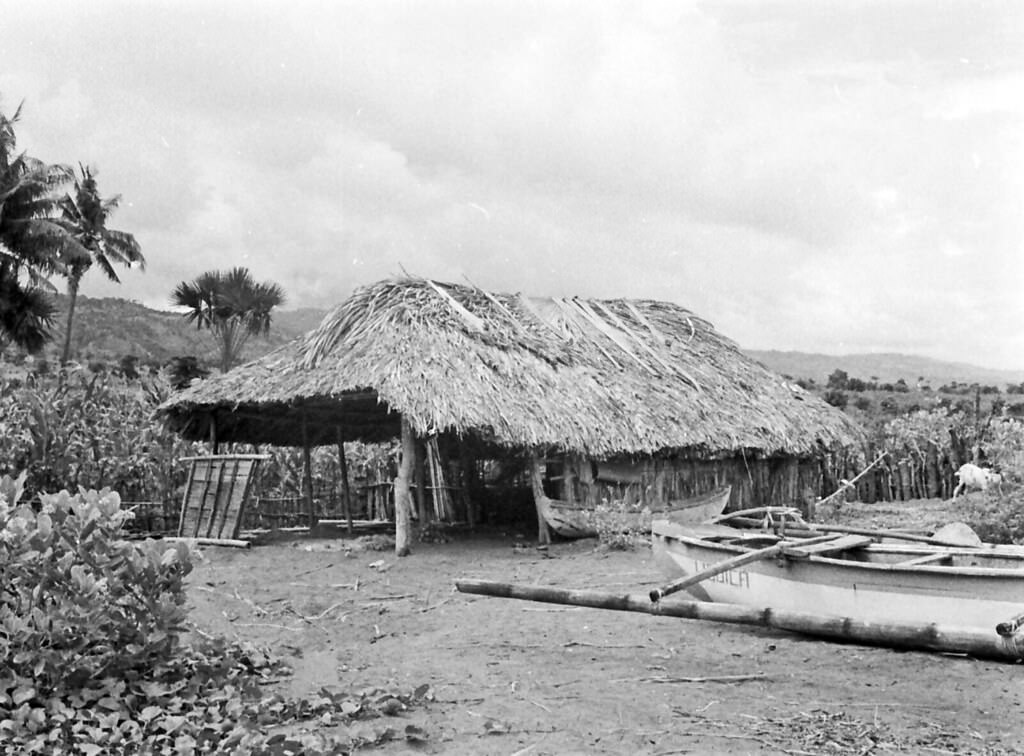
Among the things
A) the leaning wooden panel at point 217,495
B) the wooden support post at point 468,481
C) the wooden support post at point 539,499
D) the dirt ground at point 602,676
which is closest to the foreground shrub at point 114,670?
the dirt ground at point 602,676

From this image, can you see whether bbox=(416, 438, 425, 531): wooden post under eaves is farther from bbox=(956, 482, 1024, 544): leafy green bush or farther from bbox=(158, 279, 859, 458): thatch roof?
bbox=(956, 482, 1024, 544): leafy green bush

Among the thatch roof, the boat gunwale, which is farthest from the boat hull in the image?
the thatch roof

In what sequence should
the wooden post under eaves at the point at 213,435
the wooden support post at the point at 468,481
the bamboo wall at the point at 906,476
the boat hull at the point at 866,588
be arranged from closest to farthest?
the boat hull at the point at 866,588
the wooden post under eaves at the point at 213,435
the wooden support post at the point at 468,481
the bamboo wall at the point at 906,476

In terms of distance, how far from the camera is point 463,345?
A: 11.3m

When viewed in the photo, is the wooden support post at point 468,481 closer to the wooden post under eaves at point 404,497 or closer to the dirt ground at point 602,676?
the wooden post under eaves at point 404,497

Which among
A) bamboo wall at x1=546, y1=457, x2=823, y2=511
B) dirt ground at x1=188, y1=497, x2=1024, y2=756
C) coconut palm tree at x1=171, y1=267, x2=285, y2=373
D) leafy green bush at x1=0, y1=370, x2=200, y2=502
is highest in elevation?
coconut palm tree at x1=171, y1=267, x2=285, y2=373

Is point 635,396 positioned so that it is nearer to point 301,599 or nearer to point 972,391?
point 301,599

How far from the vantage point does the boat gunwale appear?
511 cm

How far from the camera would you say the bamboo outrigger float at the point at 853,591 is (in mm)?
4559

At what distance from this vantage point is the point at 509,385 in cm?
1110

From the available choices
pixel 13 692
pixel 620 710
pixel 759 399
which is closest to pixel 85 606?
pixel 13 692

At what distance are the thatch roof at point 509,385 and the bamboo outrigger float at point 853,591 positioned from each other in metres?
3.70

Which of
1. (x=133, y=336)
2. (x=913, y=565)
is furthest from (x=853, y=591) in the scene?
(x=133, y=336)

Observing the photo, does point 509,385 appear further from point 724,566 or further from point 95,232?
point 95,232
